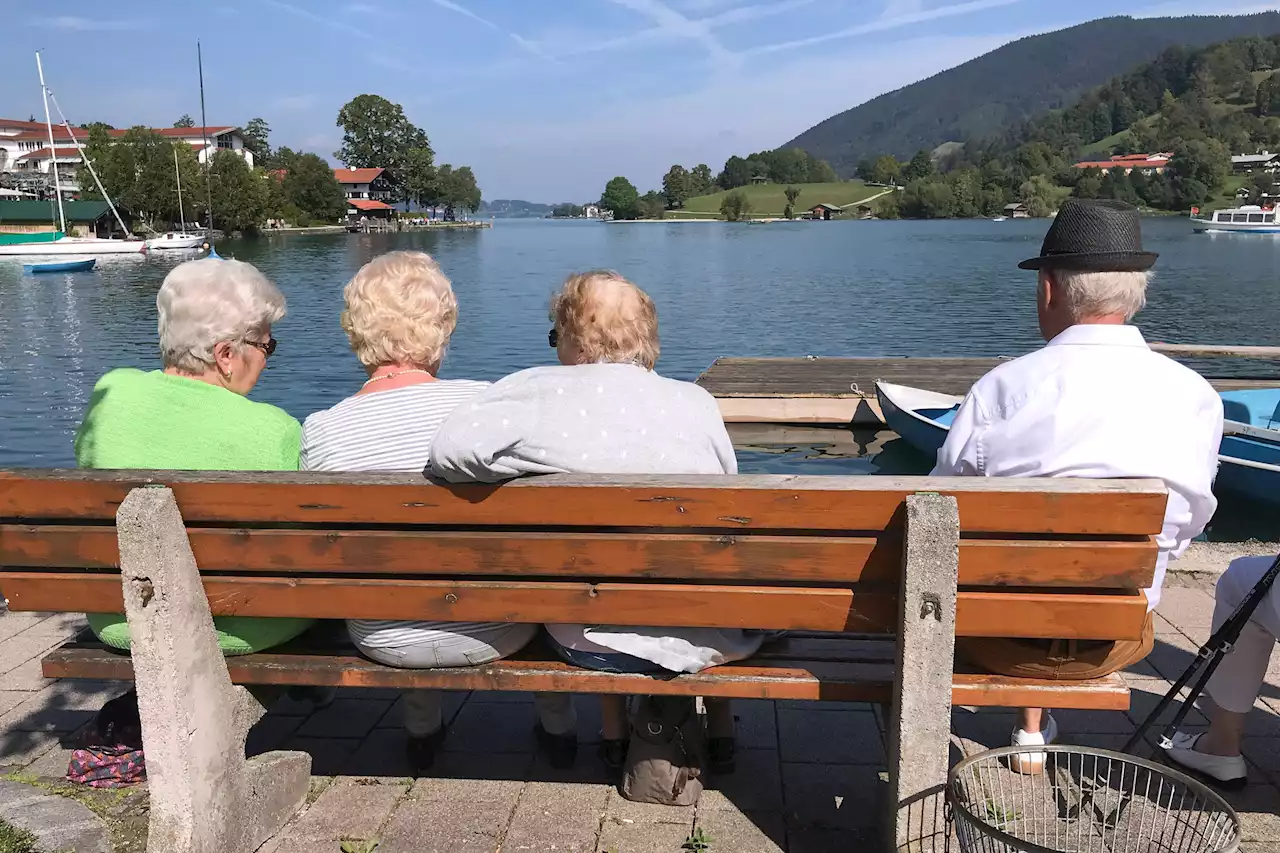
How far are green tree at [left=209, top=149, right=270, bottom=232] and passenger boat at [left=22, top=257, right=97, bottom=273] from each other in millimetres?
37143

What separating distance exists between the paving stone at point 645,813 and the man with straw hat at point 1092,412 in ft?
3.12

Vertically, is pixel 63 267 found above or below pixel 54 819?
above

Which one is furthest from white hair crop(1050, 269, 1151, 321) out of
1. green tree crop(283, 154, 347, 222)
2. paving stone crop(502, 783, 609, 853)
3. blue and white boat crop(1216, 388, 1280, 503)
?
green tree crop(283, 154, 347, 222)

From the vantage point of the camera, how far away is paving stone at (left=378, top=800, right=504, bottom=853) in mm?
2965

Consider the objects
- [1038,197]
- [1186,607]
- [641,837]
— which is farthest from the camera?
[1038,197]

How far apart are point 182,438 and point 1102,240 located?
108 inches

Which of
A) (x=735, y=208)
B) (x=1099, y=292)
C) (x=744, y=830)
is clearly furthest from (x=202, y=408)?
(x=735, y=208)

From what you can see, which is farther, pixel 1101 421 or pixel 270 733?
pixel 270 733

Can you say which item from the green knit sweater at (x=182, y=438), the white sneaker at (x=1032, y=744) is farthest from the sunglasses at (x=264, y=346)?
the white sneaker at (x=1032, y=744)

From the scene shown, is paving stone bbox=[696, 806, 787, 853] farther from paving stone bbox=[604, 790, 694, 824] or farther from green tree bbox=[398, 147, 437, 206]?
green tree bbox=[398, 147, 437, 206]

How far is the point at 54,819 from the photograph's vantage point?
3008 millimetres

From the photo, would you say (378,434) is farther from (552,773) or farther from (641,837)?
(641,837)

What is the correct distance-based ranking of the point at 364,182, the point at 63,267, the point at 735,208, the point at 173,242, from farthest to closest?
1. the point at 735,208
2. the point at 364,182
3. the point at 173,242
4. the point at 63,267

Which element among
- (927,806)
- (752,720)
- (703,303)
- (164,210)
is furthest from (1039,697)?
(164,210)
